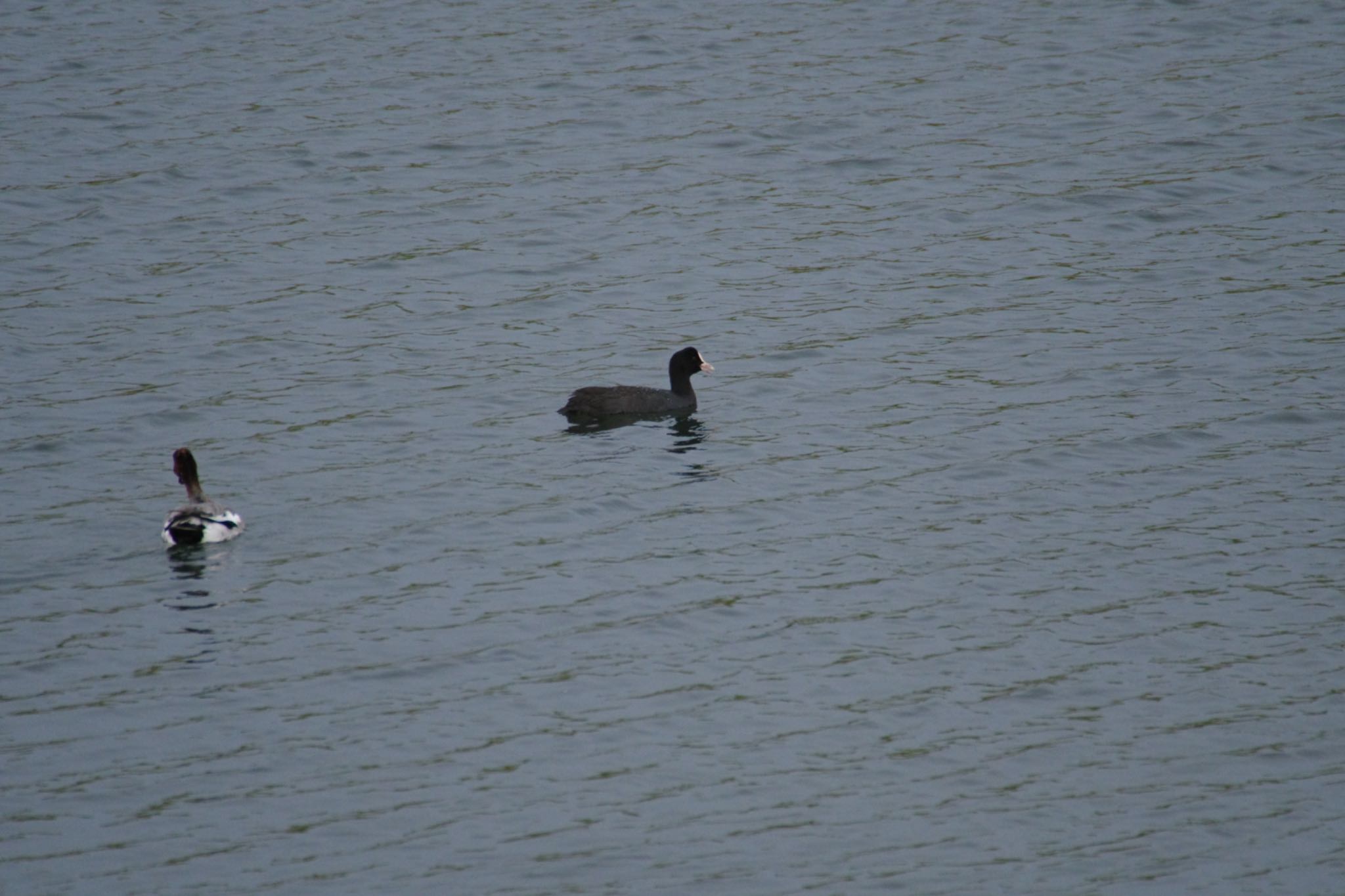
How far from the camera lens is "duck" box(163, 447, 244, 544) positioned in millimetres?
13953

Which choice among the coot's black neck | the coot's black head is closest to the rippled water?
the coot's black neck

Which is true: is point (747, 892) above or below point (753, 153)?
below

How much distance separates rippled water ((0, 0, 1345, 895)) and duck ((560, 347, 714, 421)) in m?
0.25

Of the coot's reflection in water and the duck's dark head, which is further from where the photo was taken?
the duck's dark head

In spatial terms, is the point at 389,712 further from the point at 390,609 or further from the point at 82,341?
the point at 82,341

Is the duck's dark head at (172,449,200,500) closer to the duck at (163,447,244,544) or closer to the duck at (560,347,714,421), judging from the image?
the duck at (163,447,244,544)

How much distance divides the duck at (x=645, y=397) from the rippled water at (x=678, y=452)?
0.81 ft

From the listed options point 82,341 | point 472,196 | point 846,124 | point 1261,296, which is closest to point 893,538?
point 1261,296

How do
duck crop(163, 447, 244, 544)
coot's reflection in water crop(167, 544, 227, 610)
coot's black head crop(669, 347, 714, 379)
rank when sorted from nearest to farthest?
coot's reflection in water crop(167, 544, 227, 610) < duck crop(163, 447, 244, 544) < coot's black head crop(669, 347, 714, 379)

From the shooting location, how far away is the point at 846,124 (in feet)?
89.0

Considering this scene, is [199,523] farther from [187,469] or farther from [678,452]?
[678,452]

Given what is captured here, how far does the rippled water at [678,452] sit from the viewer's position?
10.5 metres

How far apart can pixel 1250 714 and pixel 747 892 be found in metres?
4.16

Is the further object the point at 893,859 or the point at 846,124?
the point at 846,124
